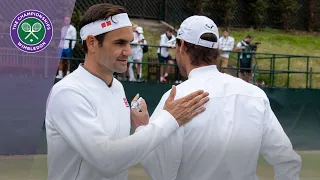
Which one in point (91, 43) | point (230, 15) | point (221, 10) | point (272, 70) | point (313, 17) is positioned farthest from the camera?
point (313, 17)

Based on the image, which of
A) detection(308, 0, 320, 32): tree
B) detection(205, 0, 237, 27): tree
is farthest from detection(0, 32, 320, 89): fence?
detection(308, 0, 320, 32): tree

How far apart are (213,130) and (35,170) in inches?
252

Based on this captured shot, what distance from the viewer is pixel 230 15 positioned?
24.8 m

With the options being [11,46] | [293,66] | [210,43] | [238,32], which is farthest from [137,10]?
[210,43]

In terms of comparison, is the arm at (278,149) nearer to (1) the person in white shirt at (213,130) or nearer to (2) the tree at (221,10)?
(1) the person in white shirt at (213,130)

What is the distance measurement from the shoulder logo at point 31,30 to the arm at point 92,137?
2.44m

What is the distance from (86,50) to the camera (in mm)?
2717

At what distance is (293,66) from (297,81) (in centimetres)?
194

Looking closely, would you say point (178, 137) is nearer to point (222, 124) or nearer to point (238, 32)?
point (222, 124)

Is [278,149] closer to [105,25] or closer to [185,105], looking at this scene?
[185,105]

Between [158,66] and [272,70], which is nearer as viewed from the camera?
[158,66]

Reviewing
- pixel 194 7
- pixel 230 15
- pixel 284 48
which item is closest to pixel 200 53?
pixel 284 48

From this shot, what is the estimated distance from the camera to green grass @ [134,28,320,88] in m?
16.2

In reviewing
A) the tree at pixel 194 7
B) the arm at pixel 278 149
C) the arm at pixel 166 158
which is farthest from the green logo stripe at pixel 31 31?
the tree at pixel 194 7
